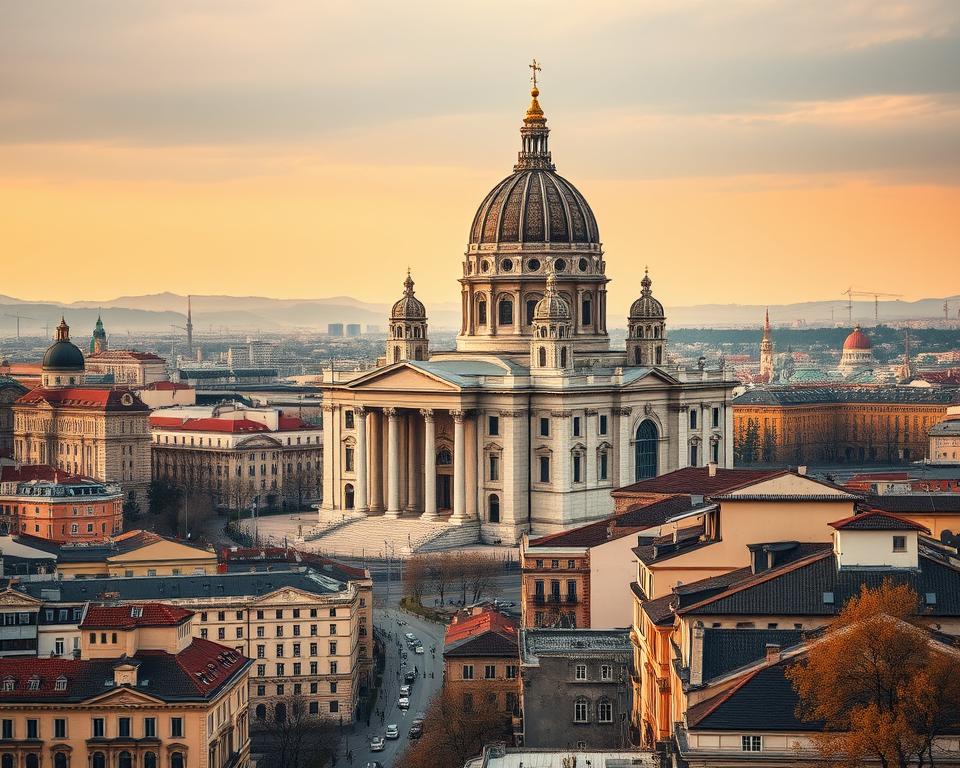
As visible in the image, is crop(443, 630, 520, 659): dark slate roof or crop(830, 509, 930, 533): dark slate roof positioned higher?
crop(830, 509, 930, 533): dark slate roof

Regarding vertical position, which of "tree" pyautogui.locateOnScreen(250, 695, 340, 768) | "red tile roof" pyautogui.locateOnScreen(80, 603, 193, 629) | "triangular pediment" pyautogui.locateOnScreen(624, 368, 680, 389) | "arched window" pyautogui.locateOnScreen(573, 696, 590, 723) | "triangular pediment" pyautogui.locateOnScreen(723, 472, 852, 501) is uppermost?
"triangular pediment" pyautogui.locateOnScreen(624, 368, 680, 389)

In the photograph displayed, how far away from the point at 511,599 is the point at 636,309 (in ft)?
177

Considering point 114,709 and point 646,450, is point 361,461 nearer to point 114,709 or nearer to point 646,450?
point 646,450

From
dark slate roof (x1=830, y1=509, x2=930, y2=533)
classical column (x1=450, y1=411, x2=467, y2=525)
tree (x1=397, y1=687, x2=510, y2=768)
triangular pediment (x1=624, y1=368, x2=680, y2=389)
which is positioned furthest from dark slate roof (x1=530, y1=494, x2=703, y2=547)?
triangular pediment (x1=624, y1=368, x2=680, y2=389)

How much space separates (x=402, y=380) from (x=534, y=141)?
25841 millimetres

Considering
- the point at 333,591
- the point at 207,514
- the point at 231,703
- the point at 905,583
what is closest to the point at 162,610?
the point at 231,703

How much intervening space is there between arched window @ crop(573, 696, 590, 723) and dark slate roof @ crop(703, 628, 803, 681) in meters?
16.5

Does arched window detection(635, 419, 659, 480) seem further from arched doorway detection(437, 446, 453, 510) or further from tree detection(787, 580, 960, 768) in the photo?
tree detection(787, 580, 960, 768)

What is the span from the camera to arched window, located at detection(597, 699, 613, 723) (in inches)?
3497

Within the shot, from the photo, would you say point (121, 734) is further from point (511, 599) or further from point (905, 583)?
point (511, 599)

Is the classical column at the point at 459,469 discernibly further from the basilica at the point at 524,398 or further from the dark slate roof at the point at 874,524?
the dark slate roof at the point at 874,524

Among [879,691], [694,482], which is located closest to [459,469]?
[694,482]

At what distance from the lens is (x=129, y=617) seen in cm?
9400

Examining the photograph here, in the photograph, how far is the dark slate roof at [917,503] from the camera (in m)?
105
